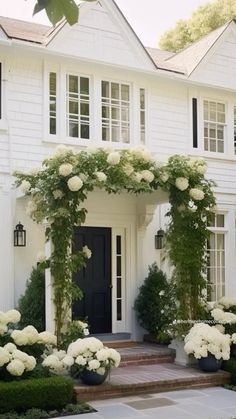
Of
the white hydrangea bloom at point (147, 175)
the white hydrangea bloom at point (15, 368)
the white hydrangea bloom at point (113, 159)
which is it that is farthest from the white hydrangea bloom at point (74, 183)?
the white hydrangea bloom at point (15, 368)

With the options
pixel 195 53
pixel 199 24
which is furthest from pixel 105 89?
pixel 199 24

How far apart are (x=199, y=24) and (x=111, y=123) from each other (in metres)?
13.6

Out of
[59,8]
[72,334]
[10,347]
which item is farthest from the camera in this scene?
[72,334]

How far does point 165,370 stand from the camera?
8898mm

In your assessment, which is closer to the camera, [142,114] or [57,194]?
[57,194]

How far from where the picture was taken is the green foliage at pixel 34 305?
29.3ft

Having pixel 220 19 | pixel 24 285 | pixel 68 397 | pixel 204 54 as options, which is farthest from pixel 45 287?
pixel 220 19

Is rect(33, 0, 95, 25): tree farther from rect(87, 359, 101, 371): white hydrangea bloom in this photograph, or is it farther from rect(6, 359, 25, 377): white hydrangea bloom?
rect(87, 359, 101, 371): white hydrangea bloom

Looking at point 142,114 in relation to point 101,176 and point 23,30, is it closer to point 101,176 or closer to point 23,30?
point 23,30

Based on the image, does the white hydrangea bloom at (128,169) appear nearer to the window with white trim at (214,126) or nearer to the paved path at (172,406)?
the paved path at (172,406)

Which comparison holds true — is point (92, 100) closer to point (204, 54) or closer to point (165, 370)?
point (204, 54)

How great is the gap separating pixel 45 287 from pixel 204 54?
6796mm

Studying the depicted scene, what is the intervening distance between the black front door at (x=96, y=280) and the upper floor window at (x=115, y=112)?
6.67 feet

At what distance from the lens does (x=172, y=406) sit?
7.29 metres
